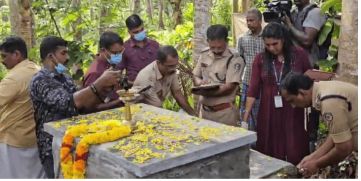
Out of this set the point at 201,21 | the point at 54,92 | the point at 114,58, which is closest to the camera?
the point at 54,92

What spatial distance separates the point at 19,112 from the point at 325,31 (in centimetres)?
287

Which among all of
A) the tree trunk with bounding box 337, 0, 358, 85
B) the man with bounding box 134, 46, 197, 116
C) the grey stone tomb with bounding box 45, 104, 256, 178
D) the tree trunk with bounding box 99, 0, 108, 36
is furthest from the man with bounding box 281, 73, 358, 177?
the tree trunk with bounding box 99, 0, 108, 36

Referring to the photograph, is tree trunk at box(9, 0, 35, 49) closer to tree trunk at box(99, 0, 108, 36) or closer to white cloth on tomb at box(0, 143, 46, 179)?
tree trunk at box(99, 0, 108, 36)

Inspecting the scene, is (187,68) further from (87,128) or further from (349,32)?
(87,128)

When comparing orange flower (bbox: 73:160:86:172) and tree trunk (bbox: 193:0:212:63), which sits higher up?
tree trunk (bbox: 193:0:212:63)

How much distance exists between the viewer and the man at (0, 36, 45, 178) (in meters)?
3.64

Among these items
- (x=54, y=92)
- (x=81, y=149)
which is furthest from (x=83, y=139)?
(x=54, y=92)

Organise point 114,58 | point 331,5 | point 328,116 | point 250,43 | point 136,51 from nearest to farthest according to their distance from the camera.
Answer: point 328,116 → point 114,58 → point 331,5 → point 250,43 → point 136,51

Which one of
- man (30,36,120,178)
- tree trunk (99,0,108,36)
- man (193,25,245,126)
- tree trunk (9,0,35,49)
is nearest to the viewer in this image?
man (30,36,120,178)

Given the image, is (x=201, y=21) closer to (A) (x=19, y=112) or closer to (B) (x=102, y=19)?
(B) (x=102, y=19)

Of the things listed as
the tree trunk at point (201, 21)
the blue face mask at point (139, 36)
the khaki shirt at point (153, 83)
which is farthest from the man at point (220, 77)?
the tree trunk at point (201, 21)

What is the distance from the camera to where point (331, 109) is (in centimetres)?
305

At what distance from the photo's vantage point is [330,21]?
4559mm

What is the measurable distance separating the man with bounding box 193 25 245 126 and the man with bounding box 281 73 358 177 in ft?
3.14
